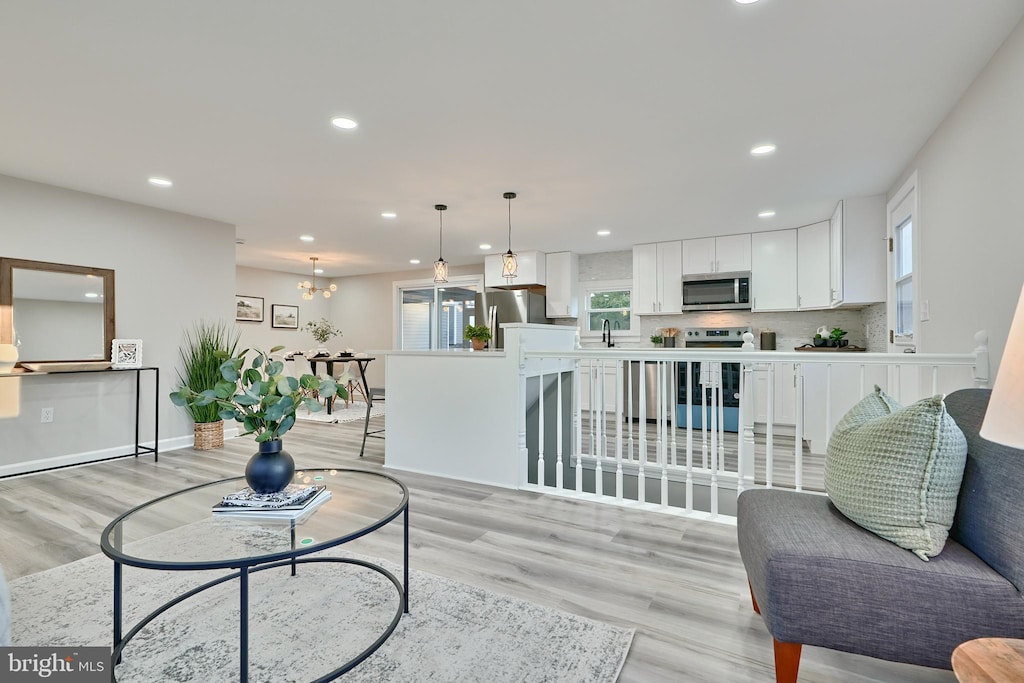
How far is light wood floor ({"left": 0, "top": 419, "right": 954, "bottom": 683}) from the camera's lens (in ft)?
5.14

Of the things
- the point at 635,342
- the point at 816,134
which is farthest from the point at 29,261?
the point at 635,342

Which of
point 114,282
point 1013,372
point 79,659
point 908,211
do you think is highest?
point 908,211

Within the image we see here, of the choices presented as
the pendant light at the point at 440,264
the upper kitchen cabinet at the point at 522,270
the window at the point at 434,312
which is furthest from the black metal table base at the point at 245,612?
the window at the point at 434,312

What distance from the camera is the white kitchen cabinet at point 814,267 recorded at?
198 inches

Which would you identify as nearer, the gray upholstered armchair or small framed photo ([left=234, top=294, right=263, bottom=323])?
the gray upholstered armchair

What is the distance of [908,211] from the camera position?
3.43 m

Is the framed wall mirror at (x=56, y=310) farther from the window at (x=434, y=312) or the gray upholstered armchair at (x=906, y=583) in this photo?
the gray upholstered armchair at (x=906, y=583)

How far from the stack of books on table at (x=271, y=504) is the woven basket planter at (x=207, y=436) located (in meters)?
3.60

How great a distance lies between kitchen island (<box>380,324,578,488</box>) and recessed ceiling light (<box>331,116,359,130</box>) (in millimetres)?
1587

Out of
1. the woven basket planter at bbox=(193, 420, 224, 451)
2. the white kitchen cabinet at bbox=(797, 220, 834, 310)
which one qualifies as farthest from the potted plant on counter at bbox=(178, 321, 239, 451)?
the white kitchen cabinet at bbox=(797, 220, 834, 310)

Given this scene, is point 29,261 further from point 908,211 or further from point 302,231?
point 908,211

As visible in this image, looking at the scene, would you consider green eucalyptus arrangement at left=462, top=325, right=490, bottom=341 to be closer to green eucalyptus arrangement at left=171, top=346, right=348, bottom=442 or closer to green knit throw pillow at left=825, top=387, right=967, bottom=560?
green eucalyptus arrangement at left=171, top=346, right=348, bottom=442

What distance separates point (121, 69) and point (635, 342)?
579cm

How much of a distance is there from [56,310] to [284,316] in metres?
4.59
